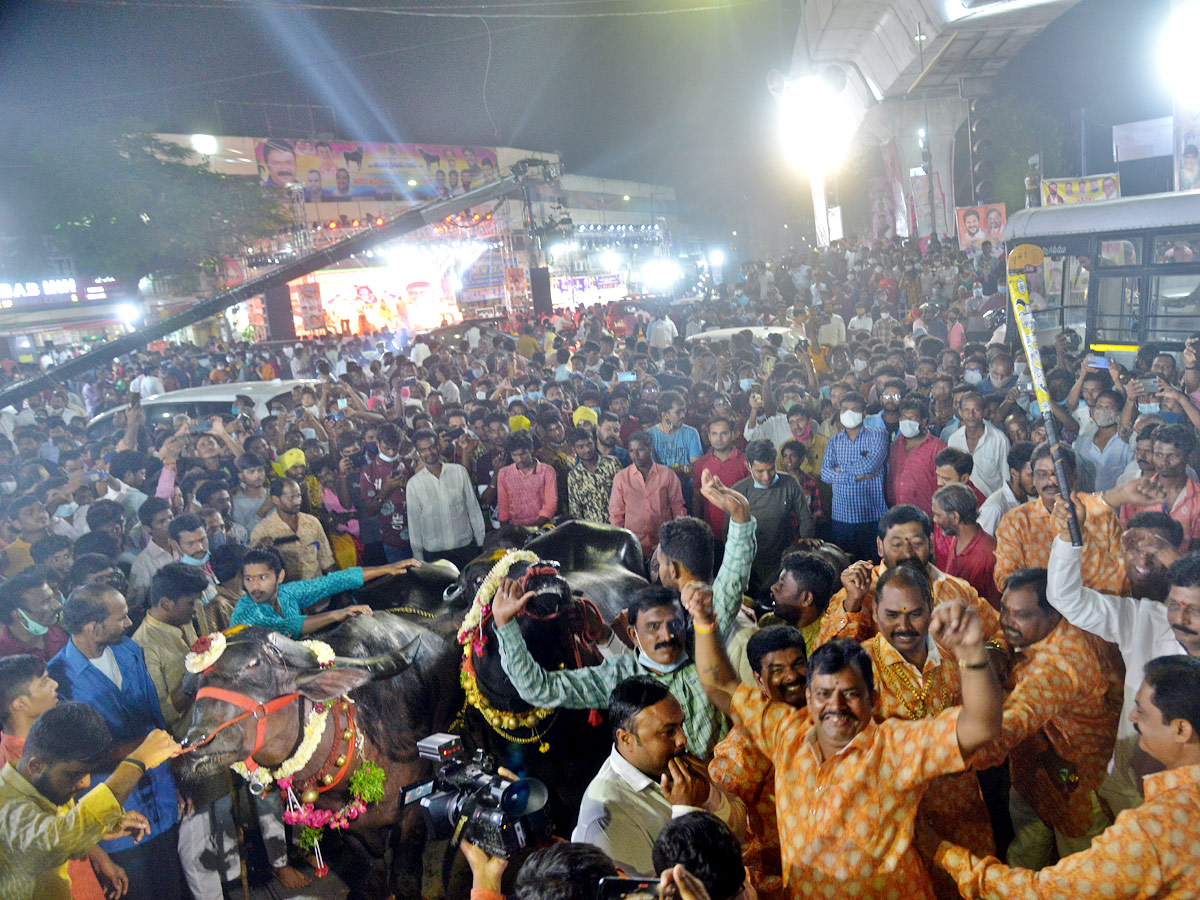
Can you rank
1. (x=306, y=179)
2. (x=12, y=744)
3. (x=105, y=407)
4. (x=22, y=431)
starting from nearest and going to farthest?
(x=12, y=744) < (x=22, y=431) < (x=105, y=407) < (x=306, y=179)

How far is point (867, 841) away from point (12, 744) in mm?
3284

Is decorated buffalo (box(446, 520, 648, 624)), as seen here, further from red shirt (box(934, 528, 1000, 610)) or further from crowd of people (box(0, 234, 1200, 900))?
red shirt (box(934, 528, 1000, 610))

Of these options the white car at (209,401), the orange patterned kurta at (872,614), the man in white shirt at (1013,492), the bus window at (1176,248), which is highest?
the bus window at (1176,248)

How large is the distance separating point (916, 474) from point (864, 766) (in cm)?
381

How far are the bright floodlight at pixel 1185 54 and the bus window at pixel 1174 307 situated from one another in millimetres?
8008

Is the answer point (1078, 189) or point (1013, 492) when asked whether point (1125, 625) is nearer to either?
point (1013, 492)

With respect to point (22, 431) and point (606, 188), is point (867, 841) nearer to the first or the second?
point (22, 431)

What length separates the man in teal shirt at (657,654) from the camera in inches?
131

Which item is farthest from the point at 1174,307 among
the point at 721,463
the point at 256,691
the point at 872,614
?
the point at 256,691

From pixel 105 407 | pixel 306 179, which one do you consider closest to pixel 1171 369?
pixel 105 407

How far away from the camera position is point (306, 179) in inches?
1661

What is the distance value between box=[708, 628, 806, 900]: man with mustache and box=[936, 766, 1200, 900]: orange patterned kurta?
36.3 inches

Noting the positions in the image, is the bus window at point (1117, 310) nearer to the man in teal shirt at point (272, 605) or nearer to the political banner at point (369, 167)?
the man in teal shirt at point (272, 605)

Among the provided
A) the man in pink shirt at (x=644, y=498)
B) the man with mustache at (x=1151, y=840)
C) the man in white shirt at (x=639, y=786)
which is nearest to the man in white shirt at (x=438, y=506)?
the man in pink shirt at (x=644, y=498)
